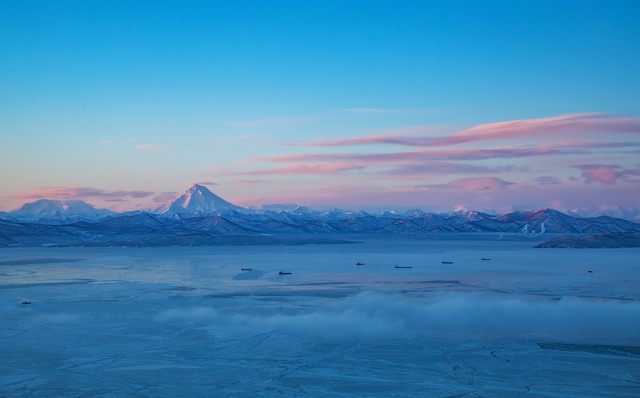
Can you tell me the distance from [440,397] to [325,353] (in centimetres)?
404

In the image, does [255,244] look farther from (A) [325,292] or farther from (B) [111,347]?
(B) [111,347]

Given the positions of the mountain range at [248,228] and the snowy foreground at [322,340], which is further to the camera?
the mountain range at [248,228]

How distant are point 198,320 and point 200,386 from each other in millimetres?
7173

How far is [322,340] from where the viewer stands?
1575 cm

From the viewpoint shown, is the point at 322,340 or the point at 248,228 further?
the point at 248,228

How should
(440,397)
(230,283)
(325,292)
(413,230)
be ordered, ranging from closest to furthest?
(440,397) < (325,292) < (230,283) < (413,230)

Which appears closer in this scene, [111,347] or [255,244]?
[111,347]

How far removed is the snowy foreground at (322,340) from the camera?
11.7 metres

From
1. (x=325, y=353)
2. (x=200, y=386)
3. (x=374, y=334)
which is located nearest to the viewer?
(x=200, y=386)

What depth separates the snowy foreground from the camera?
1170 cm

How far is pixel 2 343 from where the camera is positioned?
50.9 ft

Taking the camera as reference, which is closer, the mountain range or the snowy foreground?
the snowy foreground

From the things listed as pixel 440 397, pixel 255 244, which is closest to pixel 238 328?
pixel 440 397

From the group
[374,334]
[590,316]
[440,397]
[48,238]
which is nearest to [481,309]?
[590,316]
